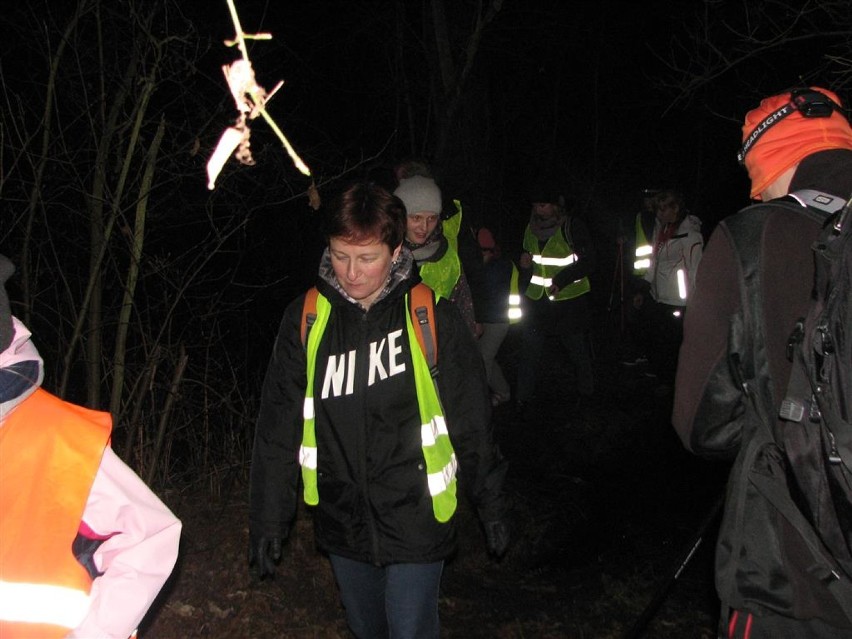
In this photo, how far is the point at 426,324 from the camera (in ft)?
10.1

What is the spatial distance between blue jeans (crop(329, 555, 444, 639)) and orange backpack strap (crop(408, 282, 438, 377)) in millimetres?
792

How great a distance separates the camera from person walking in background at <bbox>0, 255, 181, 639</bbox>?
6.30ft

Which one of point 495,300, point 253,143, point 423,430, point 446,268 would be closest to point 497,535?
point 423,430

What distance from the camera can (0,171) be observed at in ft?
15.2

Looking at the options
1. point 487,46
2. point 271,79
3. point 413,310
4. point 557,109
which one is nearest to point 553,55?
point 557,109

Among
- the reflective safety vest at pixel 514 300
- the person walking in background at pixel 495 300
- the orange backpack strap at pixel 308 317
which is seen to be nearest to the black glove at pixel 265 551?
the orange backpack strap at pixel 308 317

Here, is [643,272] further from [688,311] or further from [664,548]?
[688,311]

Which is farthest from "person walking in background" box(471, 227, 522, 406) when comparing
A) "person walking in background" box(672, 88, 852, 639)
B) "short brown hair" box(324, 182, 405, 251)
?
"person walking in background" box(672, 88, 852, 639)

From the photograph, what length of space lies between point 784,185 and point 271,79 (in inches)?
309

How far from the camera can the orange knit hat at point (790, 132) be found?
7.73ft

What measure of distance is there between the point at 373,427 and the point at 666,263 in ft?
17.6

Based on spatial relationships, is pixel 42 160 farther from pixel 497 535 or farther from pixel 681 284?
pixel 681 284

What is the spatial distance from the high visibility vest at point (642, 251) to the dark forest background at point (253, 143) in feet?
3.53

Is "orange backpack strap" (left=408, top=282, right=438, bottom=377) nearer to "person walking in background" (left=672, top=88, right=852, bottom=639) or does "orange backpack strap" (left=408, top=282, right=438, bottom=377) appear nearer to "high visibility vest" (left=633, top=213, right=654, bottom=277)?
"person walking in background" (left=672, top=88, right=852, bottom=639)
